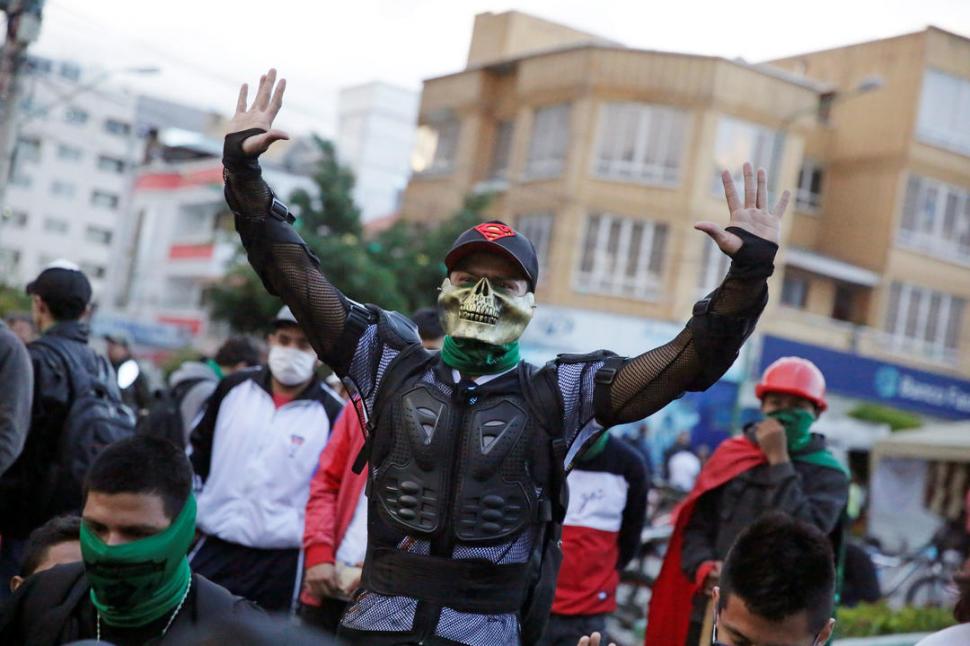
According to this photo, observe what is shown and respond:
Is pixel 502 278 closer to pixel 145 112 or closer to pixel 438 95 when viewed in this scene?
pixel 438 95

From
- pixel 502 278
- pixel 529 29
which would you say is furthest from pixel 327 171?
→ pixel 502 278

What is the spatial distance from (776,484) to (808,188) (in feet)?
109

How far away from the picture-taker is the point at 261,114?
4.10 m

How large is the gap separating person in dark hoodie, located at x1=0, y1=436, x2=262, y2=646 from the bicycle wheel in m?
14.8

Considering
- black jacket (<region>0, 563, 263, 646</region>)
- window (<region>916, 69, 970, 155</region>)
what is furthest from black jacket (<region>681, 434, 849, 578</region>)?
window (<region>916, 69, 970, 155</region>)

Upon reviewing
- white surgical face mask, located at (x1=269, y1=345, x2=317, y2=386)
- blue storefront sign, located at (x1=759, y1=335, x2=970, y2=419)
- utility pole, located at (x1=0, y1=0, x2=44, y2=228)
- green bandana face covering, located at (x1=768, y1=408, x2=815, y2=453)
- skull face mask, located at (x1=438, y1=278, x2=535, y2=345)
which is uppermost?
utility pole, located at (x1=0, y1=0, x2=44, y2=228)

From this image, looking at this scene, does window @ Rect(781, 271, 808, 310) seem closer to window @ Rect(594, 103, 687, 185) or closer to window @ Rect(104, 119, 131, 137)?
window @ Rect(594, 103, 687, 185)

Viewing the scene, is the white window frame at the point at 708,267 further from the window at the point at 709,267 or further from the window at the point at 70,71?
the window at the point at 70,71

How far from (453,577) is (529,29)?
32.7m

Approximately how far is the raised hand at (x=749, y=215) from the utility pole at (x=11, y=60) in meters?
12.4

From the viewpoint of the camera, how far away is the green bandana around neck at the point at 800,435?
20.9 feet

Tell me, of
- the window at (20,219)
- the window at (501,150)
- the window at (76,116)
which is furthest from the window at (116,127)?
the window at (501,150)

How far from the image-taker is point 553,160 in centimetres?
3359

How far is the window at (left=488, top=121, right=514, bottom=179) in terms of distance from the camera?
35281mm
